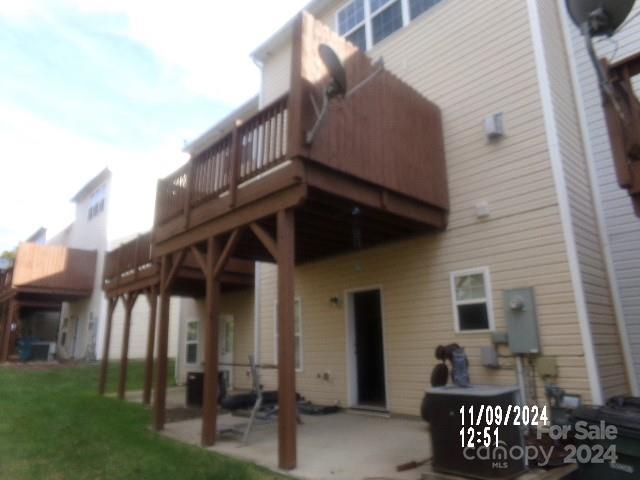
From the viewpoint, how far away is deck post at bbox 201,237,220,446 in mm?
5465

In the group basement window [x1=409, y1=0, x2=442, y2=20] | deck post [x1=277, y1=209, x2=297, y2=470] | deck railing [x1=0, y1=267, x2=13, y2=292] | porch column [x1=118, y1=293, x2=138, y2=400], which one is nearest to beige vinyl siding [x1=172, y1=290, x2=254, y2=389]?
porch column [x1=118, y1=293, x2=138, y2=400]

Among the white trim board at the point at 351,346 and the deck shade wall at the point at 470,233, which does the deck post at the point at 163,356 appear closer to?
the deck shade wall at the point at 470,233

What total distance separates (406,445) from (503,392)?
1.79 m

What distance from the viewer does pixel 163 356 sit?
22.4 feet

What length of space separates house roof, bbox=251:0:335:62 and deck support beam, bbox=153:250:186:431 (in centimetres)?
609

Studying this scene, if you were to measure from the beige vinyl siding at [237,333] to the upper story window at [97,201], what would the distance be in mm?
9215

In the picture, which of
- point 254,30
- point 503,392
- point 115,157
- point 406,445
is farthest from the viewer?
point 115,157

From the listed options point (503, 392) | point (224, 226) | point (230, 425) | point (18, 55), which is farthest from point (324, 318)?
point (18, 55)

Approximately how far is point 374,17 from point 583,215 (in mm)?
5610

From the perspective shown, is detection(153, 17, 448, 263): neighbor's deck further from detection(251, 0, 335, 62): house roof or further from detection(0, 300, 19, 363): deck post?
detection(0, 300, 19, 363): deck post

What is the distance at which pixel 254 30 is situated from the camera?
35.0 feet

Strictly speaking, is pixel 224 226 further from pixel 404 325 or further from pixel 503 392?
pixel 503 392

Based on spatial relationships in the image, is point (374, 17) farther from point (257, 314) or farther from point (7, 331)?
point (7, 331)

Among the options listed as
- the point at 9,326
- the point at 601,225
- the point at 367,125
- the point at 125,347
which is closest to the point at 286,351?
the point at 367,125
